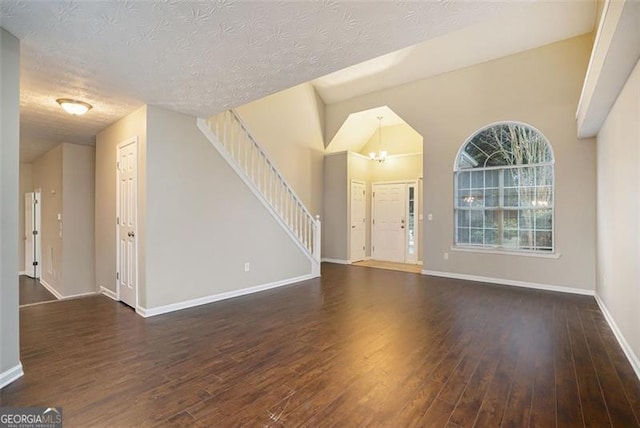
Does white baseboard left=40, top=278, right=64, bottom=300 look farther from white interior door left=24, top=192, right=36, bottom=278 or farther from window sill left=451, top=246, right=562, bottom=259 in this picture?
window sill left=451, top=246, right=562, bottom=259

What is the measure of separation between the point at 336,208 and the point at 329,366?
5.73 meters

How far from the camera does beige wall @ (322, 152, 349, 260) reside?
790cm

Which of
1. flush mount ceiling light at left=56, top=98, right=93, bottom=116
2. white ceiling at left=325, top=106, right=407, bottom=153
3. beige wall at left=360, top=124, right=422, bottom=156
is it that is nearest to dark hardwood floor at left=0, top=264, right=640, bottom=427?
flush mount ceiling light at left=56, top=98, right=93, bottom=116

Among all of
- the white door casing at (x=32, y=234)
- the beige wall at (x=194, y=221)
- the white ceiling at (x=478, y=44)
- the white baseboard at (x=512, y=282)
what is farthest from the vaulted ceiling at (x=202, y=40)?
the white door casing at (x=32, y=234)

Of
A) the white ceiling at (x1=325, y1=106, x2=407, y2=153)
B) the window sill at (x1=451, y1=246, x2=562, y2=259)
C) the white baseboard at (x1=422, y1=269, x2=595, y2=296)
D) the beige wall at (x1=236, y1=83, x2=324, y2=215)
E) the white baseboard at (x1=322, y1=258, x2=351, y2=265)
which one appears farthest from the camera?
the white baseboard at (x1=322, y1=258, x2=351, y2=265)

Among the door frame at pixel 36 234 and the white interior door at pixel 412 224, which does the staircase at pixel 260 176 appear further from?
the door frame at pixel 36 234

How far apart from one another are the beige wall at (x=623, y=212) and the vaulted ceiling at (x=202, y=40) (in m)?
1.57

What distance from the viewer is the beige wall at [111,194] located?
3828mm

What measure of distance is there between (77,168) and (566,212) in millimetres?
8294

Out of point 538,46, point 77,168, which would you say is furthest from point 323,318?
point 538,46

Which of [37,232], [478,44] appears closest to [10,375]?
[37,232]

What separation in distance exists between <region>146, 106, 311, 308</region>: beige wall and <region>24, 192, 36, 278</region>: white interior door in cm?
547

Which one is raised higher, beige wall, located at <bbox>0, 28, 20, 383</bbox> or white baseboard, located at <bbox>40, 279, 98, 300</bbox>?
beige wall, located at <bbox>0, 28, 20, 383</bbox>

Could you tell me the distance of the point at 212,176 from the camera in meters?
4.41
